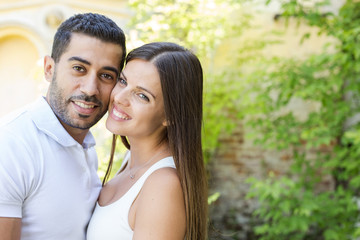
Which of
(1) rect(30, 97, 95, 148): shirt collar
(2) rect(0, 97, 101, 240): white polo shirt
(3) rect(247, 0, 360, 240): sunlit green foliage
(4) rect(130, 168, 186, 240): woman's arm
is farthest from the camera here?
(3) rect(247, 0, 360, 240): sunlit green foliage

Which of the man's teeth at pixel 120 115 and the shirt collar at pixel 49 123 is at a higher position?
the man's teeth at pixel 120 115

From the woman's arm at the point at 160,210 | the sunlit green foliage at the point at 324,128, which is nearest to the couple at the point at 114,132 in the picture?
the woman's arm at the point at 160,210

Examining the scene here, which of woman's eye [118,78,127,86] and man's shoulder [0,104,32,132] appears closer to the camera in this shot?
man's shoulder [0,104,32,132]

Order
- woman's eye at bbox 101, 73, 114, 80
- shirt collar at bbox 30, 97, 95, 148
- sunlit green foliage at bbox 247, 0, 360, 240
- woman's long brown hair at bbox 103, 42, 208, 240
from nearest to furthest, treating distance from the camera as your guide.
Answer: shirt collar at bbox 30, 97, 95, 148
woman's long brown hair at bbox 103, 42, 208, 240
woman's eye at bbox 101, 73, 114, 80
sunlit green foliage at bbox 247, 0, 360, 240

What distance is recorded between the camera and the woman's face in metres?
1.87

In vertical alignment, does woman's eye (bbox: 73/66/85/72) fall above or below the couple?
above

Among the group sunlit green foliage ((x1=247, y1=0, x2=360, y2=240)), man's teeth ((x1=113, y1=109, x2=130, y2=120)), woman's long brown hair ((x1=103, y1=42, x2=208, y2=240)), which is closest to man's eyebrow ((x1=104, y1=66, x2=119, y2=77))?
woman's long brown hair ((x1=103, y1=42, x2=208, y2=240))

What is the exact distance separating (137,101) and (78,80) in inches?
11.8

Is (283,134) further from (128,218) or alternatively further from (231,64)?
(128,218)

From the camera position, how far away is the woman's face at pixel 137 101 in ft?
6.12

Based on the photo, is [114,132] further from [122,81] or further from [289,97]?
[289,97]

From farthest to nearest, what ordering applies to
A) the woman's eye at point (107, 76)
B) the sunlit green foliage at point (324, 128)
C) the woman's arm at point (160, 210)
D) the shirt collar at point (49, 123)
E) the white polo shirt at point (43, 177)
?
the sunlit green foliage at point (324, 128)
the woman's eye at point (107, 76)
the shirt collar at point (49, 123)
the woman's arm at point (160, 210)
the white polo shirt at point (43, 177)

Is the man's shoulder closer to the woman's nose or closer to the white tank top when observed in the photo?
the woman's nose

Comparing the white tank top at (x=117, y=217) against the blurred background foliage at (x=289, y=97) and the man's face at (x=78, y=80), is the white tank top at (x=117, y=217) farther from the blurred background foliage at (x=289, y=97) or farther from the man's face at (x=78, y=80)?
the blurred background foliage at (x=289, y=97)
